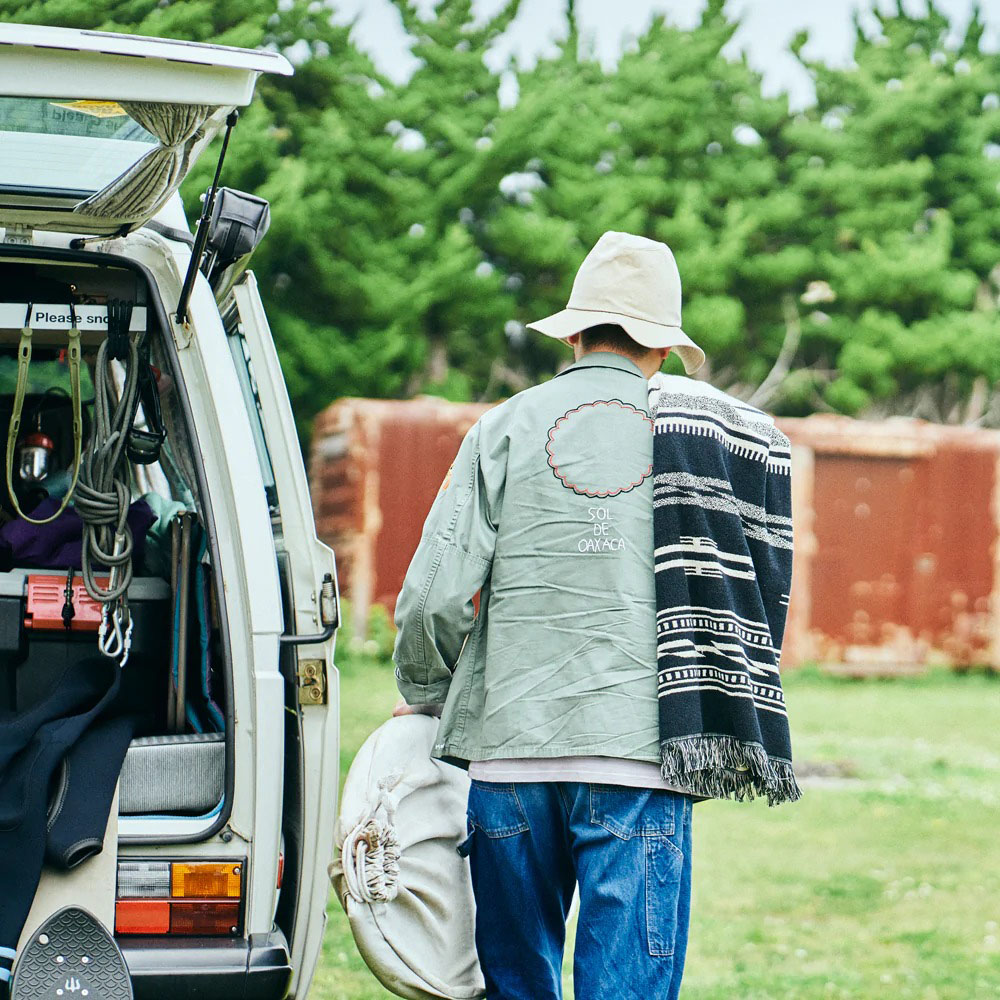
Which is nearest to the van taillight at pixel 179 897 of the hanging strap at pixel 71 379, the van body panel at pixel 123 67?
the hanging strap at pixel 71 379

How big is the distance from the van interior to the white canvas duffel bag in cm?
46

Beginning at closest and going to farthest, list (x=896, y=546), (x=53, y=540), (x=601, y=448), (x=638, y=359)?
1. (x=601, y=448)
2. (x=638, y=359)
3. (x=53, y=540)
4. (x=896, y=546)

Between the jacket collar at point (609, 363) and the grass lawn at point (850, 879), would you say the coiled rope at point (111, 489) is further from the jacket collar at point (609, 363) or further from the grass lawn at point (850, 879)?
the grass lawn at point (850, 879)

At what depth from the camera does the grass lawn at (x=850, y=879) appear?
184 inches

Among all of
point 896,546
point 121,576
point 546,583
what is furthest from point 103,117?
point 896,546

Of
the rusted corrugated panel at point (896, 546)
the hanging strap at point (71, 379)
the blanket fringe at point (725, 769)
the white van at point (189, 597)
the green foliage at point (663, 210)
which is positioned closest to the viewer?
the blanket fringe at point (725, 769)

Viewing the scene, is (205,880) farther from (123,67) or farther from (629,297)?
(123,67)

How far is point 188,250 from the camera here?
3.35 meters

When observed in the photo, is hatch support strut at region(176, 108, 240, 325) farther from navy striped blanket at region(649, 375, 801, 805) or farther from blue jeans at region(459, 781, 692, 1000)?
blue jeans at region(459, 781, 692, 1000)

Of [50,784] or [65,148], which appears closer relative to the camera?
[50,784]

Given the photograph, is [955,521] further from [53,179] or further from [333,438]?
[53,179]

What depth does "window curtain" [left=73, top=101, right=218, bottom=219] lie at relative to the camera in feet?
8.44

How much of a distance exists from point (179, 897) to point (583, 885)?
0.89 meters

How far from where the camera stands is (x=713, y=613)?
8.59 feet
